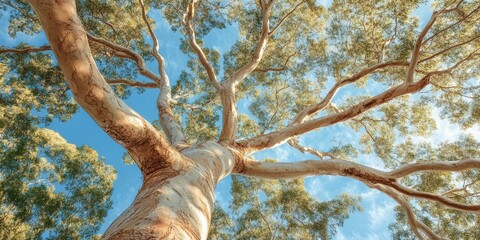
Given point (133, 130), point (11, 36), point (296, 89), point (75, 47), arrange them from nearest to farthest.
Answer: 1. point (75, 47)
2. point (133, 130)
3. point (11, 36)
4. point (296, 89)

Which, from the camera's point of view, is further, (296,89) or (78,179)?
(296,89)

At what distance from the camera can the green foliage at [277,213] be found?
10039mm

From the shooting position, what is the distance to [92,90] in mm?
2014

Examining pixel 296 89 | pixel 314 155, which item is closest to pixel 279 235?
pixel 314 155

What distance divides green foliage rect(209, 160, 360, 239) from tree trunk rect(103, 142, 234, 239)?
7843 mm

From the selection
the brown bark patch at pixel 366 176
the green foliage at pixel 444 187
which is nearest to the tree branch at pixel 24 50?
the brown bark patch at pixel 366 176

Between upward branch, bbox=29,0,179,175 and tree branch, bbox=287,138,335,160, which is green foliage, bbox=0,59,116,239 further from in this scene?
upward branch, bbox=29,0,179,175

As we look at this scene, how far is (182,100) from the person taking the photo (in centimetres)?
1051

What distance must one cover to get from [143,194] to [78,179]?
9.00 m

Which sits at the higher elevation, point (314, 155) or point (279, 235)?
point (314, 155)

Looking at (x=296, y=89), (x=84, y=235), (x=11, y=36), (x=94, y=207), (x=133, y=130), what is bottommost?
(x=133, y=130)

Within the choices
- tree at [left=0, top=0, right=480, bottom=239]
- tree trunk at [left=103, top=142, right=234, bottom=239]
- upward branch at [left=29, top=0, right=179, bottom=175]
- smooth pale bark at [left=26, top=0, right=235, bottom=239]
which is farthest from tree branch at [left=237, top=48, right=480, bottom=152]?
upward branch at [left=29, top=0, right=179, bottom=175]

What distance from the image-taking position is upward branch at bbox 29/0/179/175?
177 centimetres

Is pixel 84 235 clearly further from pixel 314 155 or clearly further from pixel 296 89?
pixel 296 89
